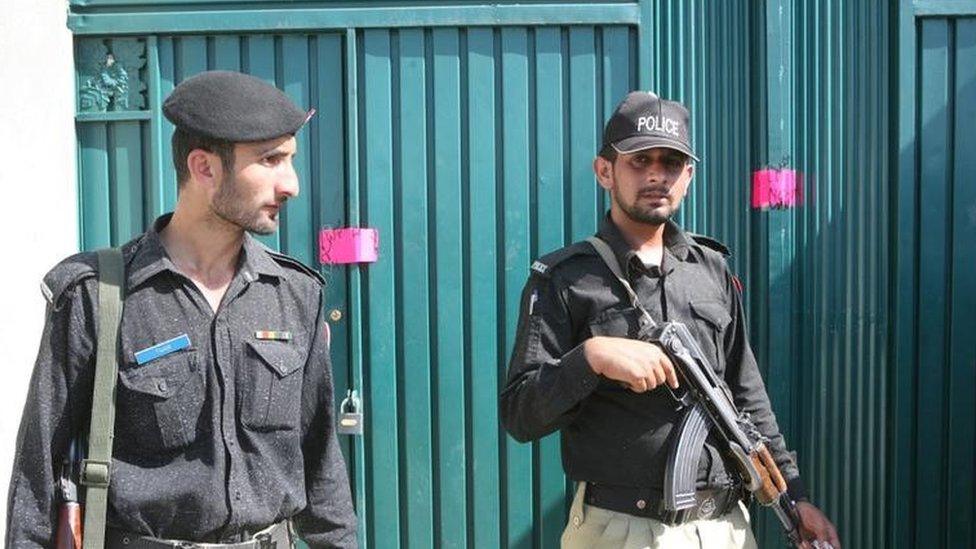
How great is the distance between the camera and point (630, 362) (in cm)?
254

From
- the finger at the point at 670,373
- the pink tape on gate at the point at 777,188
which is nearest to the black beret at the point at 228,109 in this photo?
the finger at the point at 670,373

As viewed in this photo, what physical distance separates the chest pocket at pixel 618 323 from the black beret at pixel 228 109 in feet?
3.35

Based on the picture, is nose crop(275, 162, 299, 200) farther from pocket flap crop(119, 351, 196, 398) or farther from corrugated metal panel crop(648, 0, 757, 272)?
corrugated metal panel crop(648, 0, 757, 272)

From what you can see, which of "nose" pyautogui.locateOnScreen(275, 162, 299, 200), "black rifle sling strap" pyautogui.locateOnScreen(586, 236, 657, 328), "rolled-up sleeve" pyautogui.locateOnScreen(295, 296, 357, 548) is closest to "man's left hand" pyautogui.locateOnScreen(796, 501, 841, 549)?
"black rifle sling strap" pyautogui.locateOnScreen(586, 236, 657, 328)

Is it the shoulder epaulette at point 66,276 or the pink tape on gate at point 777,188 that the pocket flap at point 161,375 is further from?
the pink tape on gate at point 777,188

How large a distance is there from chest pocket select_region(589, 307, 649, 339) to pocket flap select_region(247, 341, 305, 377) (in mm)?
857

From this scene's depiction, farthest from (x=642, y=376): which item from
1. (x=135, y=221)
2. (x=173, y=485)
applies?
(x=135, y=221)

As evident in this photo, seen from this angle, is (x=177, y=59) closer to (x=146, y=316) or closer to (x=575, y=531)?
(x=146, y=316)

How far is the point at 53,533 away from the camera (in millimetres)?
2168

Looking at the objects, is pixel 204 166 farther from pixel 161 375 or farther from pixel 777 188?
pixel 777 188

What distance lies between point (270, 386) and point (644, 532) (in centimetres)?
111

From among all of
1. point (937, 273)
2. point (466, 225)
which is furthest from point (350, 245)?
point (937, 273)

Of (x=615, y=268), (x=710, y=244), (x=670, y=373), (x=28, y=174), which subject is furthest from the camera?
(x=28, y=174)

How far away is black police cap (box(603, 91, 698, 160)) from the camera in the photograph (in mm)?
2832
